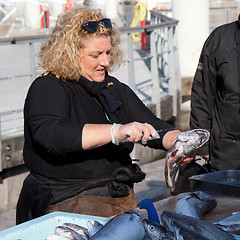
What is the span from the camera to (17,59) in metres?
14.0

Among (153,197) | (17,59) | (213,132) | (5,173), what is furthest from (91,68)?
(17,59)

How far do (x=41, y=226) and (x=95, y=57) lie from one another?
1.06 meters

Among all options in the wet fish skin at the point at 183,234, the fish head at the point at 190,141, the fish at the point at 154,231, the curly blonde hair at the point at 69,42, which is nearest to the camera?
the wet fish skin at the point at 183,234

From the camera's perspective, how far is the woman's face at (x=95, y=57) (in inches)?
121

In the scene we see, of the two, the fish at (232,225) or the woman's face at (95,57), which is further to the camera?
the woman's face at (95,57)

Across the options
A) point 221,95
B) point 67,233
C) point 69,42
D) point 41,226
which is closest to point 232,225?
point 67,233

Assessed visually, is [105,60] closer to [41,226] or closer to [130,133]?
[130,133]

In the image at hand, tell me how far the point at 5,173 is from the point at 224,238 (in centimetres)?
456

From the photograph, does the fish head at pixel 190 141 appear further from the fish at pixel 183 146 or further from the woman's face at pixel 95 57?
the woman's face at pixel 95 57

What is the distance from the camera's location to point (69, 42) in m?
3.04

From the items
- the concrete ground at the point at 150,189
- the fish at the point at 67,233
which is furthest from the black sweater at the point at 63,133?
the concrete ground at the point at 150,189

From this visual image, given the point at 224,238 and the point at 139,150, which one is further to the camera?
the point at 139,150

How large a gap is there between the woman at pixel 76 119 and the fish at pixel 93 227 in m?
0.51

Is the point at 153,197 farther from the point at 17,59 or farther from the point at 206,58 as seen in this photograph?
the point at 17,59
